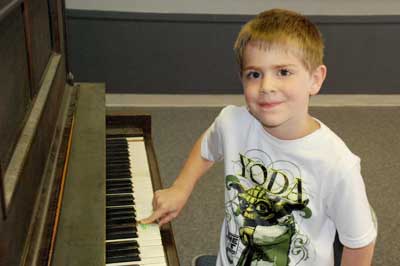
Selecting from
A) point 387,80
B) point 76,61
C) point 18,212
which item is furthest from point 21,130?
point 387,80

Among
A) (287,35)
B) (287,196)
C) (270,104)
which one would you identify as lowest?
(287,196)

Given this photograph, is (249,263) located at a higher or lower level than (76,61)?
higher

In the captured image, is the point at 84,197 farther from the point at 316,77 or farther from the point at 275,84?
the point at 316,77

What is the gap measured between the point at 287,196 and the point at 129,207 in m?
0.45

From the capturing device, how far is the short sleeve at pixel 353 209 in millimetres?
1171

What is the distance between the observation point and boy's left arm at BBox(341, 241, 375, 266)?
119cm

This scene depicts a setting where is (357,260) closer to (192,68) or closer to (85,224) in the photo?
(85,224)

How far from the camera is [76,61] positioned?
14.0 feet

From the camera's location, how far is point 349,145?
4082 mm

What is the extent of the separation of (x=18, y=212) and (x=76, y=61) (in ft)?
11.3

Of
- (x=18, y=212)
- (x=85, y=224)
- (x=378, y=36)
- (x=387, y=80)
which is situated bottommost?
(x=387, y=80)

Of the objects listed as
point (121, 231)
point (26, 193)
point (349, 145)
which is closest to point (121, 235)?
point (121, 231)

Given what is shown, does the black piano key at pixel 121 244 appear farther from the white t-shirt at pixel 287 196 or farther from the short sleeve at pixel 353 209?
the short sleeve at pixel 353 209

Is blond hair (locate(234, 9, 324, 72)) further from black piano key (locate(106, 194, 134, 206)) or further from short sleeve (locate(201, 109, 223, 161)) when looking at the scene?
black piano key (locate(106, 194, 134, 206))
